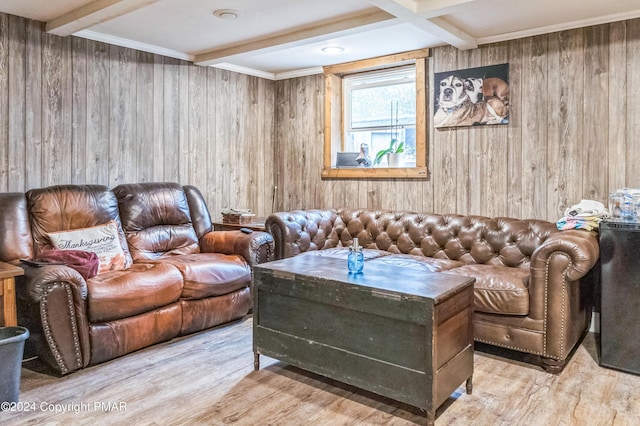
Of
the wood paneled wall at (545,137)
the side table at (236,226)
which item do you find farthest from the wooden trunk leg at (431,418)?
the side table at (236,226)

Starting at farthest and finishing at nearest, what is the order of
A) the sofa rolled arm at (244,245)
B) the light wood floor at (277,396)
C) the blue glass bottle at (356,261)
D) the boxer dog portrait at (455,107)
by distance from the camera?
the boxer dog portrait at (455,107) → the sofa rolled arm at (244,245) → the blue glass bottle at (356,261) → the light wood floor at (277,396)

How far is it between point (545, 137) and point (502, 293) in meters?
1.46

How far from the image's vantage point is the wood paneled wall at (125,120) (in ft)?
11.2

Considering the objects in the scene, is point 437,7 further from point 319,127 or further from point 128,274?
point 128,274

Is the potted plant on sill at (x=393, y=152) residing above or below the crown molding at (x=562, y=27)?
below

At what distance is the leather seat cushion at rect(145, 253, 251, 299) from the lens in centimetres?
323

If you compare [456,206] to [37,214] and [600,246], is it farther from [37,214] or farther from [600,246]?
[37,214]

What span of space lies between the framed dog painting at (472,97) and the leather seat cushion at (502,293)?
1.43 meters

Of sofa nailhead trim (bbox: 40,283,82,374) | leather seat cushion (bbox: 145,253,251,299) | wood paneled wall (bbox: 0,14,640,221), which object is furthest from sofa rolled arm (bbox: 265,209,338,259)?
sofa nailhead trim (bbox: 40,283,82,374)

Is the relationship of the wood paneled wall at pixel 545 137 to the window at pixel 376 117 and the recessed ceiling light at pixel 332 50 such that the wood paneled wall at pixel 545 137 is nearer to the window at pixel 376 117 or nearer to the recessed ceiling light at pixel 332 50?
the window at pixel 376 117

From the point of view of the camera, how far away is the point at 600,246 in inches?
111

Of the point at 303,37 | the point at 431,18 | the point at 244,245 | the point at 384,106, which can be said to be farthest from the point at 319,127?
the point at 431,18

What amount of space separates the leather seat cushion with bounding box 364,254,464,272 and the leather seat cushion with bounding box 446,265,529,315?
0.35 metres

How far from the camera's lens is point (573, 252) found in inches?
104
